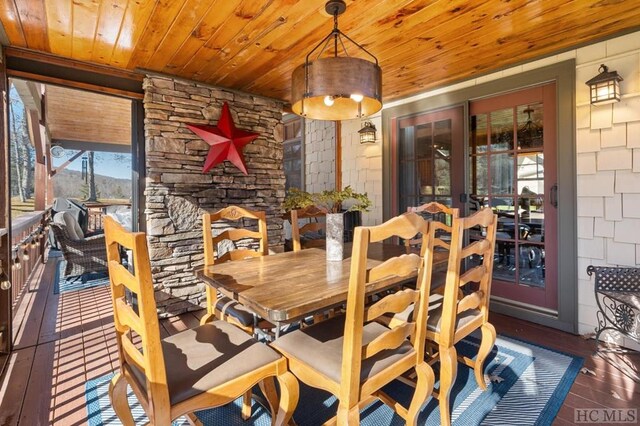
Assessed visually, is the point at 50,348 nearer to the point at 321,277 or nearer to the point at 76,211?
the point at 321,277

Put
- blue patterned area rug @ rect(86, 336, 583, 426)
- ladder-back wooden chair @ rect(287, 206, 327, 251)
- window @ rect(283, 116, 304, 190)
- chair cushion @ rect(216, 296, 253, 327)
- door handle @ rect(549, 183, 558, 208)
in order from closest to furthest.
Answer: blue patterned area rug @ rect(86, 336, 583, 426), chair cushion @ rect(216, 296, 253, 327), ladder-back wooden chair @ rect(287, 206, 327, 251), door handle @ rect(549, 183, 558, 208), window @ rect(283, 116, 304, 190)

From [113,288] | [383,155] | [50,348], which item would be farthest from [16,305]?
[383,155]

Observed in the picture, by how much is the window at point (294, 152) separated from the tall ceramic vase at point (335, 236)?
3.81 metres

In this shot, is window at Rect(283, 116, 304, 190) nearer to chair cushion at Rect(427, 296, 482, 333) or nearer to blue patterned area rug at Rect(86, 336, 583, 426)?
chair cushion at Rect(427, 296, 482, 333)

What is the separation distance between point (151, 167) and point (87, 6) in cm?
136

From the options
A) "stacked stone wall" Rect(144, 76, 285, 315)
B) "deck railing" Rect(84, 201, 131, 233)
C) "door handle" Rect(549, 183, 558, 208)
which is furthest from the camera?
"deck railing" Rect(84, 201, 131, 233)

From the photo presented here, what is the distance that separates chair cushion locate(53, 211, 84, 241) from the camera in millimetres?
4516

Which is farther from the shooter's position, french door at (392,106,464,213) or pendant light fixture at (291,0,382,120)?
french door at (392,106,464,213)

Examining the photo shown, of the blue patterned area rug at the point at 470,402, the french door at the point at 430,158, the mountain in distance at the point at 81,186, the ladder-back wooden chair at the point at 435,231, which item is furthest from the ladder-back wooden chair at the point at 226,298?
the mountain in distance at the point at 81,186

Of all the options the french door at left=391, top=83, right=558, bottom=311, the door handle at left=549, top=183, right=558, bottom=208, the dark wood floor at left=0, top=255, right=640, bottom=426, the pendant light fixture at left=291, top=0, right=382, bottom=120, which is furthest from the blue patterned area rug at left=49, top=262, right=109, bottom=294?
the door handle at left=549, top=183, right=558, bottom=208

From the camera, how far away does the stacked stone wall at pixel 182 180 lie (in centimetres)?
310

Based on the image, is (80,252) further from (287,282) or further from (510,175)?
(510,175)

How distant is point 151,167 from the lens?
121 inches

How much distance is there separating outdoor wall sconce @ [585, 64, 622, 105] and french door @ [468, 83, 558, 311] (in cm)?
34
